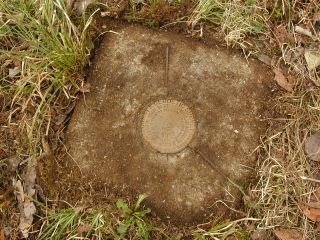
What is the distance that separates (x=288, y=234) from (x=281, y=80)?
94cm

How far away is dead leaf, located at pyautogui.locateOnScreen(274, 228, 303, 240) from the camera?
2547 mm

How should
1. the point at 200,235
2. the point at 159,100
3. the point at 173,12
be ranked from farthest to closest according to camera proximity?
1. the point at 173,12
2. the point at 159,100
3. the point at 200,235

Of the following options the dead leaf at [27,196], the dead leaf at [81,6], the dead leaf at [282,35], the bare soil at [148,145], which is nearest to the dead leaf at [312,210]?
the bare soil at [148,145]

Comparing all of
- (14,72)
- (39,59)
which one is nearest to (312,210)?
(39,59)

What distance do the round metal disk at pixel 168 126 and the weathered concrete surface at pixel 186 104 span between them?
0.12ft

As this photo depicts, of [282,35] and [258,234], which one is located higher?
[282,35]

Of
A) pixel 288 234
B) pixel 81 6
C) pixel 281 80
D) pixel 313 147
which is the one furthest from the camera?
pixel 81 6

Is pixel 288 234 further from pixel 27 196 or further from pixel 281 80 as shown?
pixel 27 196

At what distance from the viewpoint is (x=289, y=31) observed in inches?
112

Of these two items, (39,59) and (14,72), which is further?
(14,72)

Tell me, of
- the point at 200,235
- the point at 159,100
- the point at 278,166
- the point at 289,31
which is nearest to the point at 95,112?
the point at 159,100

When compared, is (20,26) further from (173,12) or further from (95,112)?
(173,12)

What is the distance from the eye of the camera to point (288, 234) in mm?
2557

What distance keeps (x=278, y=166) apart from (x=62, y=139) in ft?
4.37
